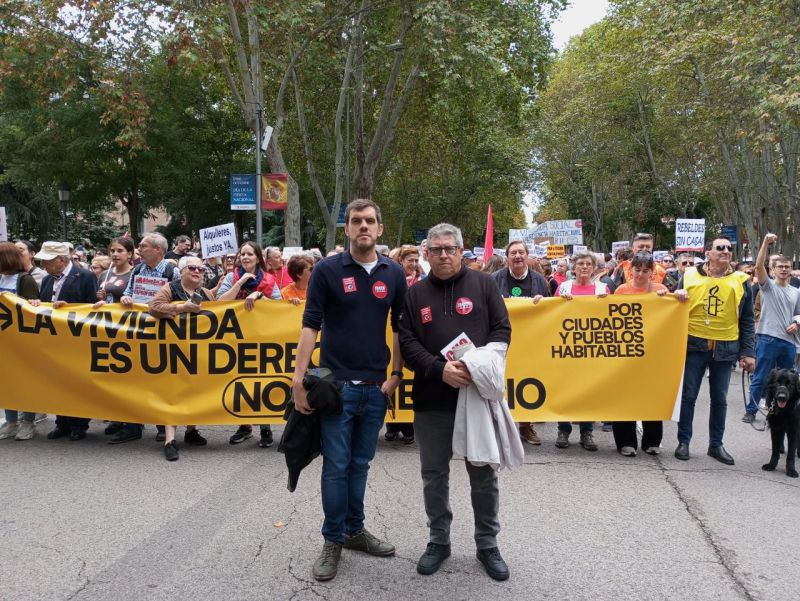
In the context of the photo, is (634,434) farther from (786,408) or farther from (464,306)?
(464,306)

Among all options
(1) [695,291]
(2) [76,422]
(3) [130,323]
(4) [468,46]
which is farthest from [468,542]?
(4) [468,46]

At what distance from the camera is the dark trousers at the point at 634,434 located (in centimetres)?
679

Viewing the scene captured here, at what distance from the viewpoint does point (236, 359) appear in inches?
275

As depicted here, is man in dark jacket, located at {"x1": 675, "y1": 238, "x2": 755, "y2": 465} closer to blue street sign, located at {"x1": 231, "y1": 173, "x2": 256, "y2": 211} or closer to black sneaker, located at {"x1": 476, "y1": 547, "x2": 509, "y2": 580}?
black sneaker, located at {"x1": 476, "y1": 547, "x2": 509, "y2": 580}

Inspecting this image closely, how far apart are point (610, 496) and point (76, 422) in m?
5.19

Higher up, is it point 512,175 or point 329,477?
point 512,175

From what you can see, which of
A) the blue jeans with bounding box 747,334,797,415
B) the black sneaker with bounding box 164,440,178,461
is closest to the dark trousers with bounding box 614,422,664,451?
the blue jeans with bounding box 747,334,797,415

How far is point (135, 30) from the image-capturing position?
1531 cm

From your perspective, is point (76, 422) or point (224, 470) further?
point (76, 422)

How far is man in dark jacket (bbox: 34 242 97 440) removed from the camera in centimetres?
722

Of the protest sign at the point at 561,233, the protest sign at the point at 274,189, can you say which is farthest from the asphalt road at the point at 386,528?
the protest sign at the point at 561,233

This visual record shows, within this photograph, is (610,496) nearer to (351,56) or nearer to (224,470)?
(224,470)

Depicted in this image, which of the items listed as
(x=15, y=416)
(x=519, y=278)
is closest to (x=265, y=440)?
(x=15, y=416)

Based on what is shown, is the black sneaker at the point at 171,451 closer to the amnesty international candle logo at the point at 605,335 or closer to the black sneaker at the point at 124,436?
the black sneaker at the point at 124,436
